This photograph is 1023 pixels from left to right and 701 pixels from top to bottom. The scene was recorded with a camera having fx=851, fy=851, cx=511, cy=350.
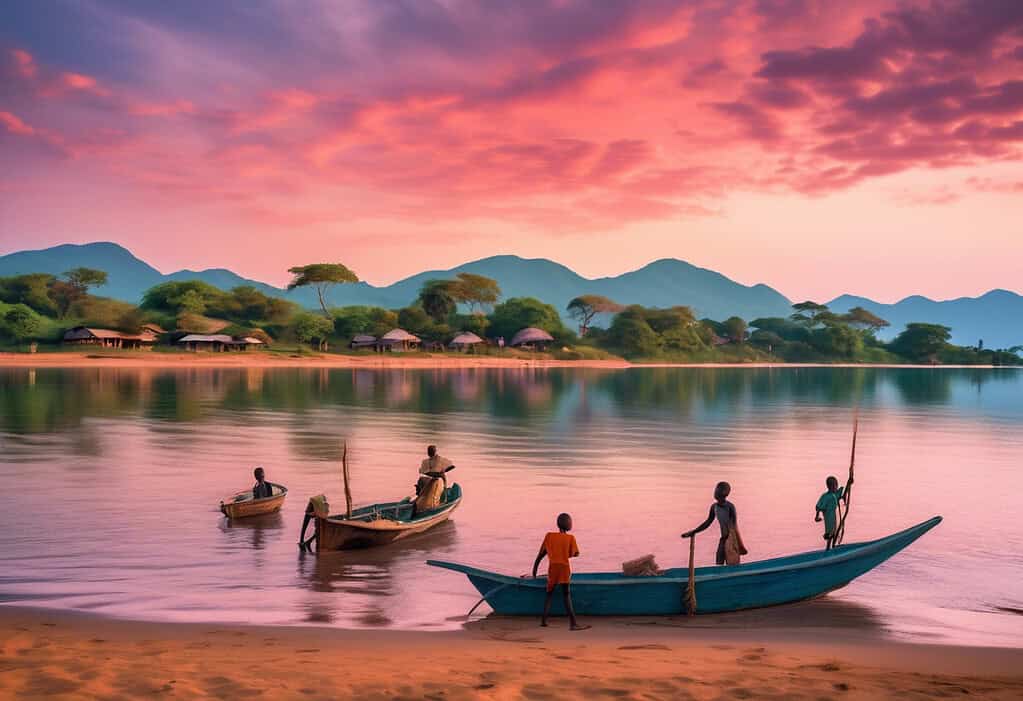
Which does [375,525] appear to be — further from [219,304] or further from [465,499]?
[219,304]

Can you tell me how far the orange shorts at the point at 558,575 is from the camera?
11625 millimetres

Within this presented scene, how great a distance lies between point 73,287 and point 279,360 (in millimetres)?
56564

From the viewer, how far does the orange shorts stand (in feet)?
38.1

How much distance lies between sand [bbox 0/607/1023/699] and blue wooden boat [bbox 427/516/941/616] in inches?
12.1

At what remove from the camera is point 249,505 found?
61.7ft

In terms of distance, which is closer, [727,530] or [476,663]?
→ [476,663]

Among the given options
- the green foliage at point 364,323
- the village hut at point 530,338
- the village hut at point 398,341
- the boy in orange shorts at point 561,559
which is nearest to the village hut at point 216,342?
the green foliage at point 364,323

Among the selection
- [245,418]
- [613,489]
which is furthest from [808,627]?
[245,418]

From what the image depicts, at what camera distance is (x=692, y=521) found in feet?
66.4

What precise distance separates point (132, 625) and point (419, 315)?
140191mm

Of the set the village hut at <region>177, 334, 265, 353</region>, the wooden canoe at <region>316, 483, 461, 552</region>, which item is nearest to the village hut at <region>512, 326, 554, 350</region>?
the village hut at <region>177, 334, 265, 353</region>

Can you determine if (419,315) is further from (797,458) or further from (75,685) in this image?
(75,685)

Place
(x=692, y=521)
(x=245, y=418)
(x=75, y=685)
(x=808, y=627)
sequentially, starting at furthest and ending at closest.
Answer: (x=245, y=418) < (x=692, y=521) < (x=808, y=627) < (x=75, y=685)

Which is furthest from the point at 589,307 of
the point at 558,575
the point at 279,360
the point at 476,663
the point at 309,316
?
the point at 476,663
